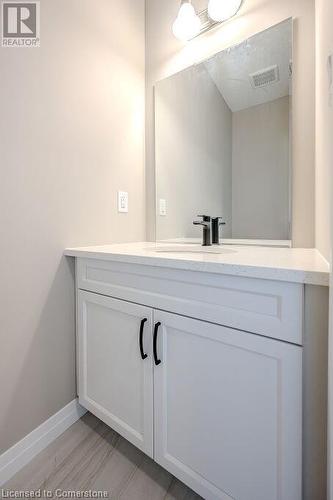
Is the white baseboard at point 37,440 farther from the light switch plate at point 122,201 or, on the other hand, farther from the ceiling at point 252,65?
the ceiling at point 252,65

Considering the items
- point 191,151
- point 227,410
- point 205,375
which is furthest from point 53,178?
point 227,410

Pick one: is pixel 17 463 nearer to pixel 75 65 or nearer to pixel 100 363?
pixel 100 363

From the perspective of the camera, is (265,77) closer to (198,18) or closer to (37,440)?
(198,18)

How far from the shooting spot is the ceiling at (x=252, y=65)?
1.14 m

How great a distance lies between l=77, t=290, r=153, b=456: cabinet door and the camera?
958 mm

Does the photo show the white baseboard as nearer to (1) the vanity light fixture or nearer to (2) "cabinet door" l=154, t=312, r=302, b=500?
(2) "cabinet door" l=154, t=312, r=302, b=500

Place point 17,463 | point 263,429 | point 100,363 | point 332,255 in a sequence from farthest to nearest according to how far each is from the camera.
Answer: point 100,363 < point 17,463 < point 263,429 < point 332,255

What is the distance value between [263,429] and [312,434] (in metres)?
0.12

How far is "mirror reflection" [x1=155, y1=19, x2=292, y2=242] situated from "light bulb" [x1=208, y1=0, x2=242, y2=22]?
0.54 feet

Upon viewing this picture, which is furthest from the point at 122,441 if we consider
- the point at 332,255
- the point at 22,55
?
the point at 22,55

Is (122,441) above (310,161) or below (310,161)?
below

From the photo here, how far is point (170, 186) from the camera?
160cm

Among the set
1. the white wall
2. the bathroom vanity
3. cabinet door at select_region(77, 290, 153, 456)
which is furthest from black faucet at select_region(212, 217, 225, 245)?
cabinet door at select_region(77, 290, 153, 456)

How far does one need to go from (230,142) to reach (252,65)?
1.19 ft
